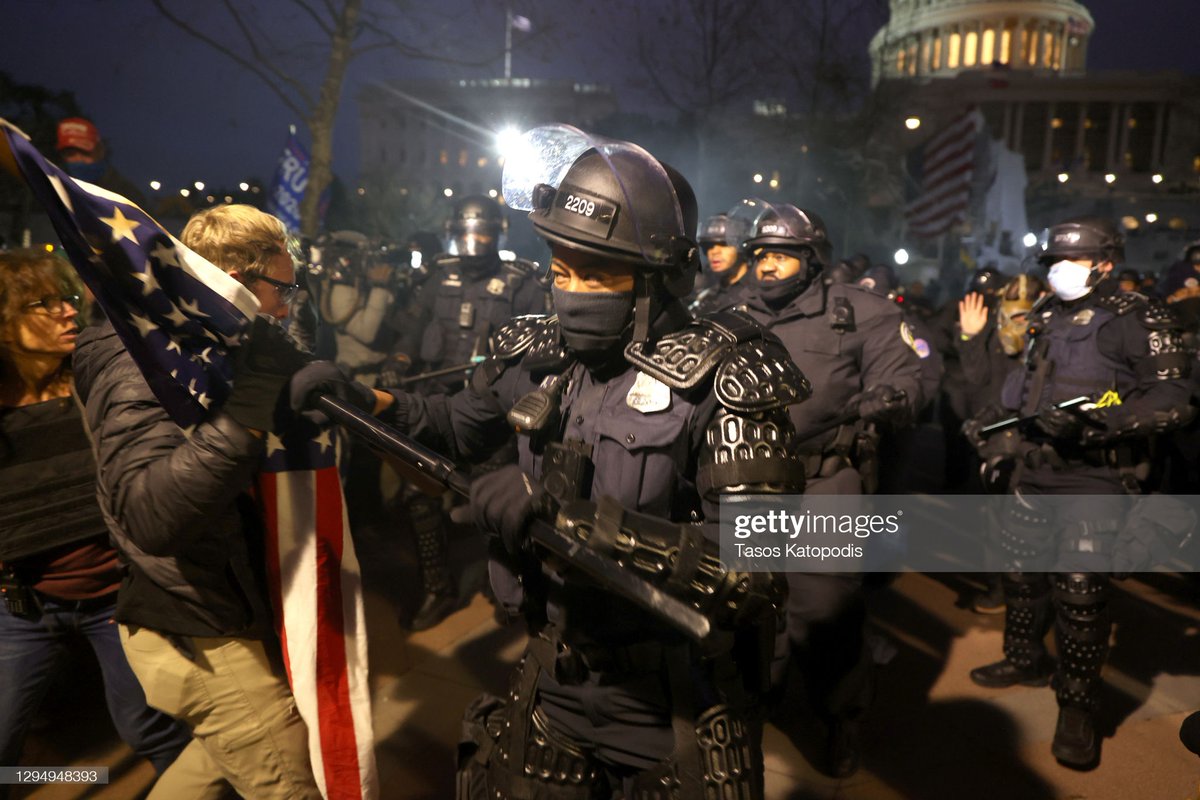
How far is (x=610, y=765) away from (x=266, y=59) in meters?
12.6

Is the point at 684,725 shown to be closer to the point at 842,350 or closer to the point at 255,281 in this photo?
the point at 255,281

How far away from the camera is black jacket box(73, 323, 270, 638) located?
2.05 meters

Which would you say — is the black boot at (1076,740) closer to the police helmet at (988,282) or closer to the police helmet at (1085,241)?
the police helmet at (1085,241)

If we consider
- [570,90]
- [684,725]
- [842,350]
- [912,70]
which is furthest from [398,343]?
[912,70]

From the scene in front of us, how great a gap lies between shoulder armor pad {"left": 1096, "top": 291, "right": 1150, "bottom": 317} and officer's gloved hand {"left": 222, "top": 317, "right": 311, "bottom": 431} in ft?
13.0

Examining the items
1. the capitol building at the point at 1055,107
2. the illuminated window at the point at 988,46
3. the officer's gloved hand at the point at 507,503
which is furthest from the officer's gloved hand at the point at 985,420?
the illuminated window at the point at 988,46

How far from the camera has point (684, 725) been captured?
2.09 meters

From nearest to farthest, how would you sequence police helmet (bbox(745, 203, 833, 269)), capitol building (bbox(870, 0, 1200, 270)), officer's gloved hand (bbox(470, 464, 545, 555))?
officer's gloved hand (bbox(470, 464, 545, 555))
police helmet (bbox(745, 203, 833, 269))
capitol building (bbox(870, 0, 1200, 270))

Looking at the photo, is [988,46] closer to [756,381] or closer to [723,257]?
[723,257]

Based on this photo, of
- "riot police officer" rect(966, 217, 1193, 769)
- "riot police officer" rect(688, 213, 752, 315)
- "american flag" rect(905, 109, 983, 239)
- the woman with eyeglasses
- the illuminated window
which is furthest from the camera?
the illuminated window

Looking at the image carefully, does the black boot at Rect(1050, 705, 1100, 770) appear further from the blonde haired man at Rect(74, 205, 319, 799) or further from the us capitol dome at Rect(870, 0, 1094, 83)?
the us capitol dome at Rect(870, 0, 1094, 83)

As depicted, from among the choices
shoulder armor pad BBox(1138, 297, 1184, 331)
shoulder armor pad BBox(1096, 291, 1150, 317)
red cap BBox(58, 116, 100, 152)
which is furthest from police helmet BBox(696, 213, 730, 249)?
red cap BBox(58, 116, 100, 152)

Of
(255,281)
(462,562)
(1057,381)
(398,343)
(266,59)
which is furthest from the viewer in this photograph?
(266,59)

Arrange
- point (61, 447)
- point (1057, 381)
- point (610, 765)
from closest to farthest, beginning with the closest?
point (610, 765), point (61, 447), point (1057, 381)
